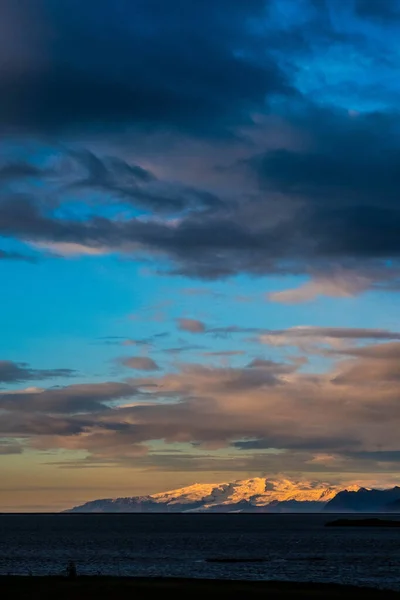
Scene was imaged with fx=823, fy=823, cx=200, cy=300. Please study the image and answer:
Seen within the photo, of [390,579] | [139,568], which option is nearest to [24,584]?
[139,568]

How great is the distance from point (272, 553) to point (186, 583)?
206 feet

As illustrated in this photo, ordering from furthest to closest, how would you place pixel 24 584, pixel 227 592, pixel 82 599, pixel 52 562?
pixel 52 562, pixel 24 584, pixel 227 592, pixel 82 599

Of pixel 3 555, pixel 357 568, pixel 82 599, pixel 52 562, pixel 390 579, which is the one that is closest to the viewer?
pixel 82 599

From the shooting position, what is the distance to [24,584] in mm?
77125

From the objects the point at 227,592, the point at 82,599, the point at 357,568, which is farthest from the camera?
the point at 357,568

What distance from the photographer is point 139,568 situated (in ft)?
348

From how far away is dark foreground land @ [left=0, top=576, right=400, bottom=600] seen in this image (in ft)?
226

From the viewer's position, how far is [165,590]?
238 feet

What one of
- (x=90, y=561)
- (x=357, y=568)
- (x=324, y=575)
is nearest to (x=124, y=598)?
(x=324, y=575)

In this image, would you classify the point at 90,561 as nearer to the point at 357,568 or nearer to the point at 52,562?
the point at 52,562

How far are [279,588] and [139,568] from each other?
113 ft

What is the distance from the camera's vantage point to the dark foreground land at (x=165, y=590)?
2712 inches

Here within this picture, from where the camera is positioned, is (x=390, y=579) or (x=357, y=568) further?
(x=357, y=568)

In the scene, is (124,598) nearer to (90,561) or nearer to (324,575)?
(324,575)
